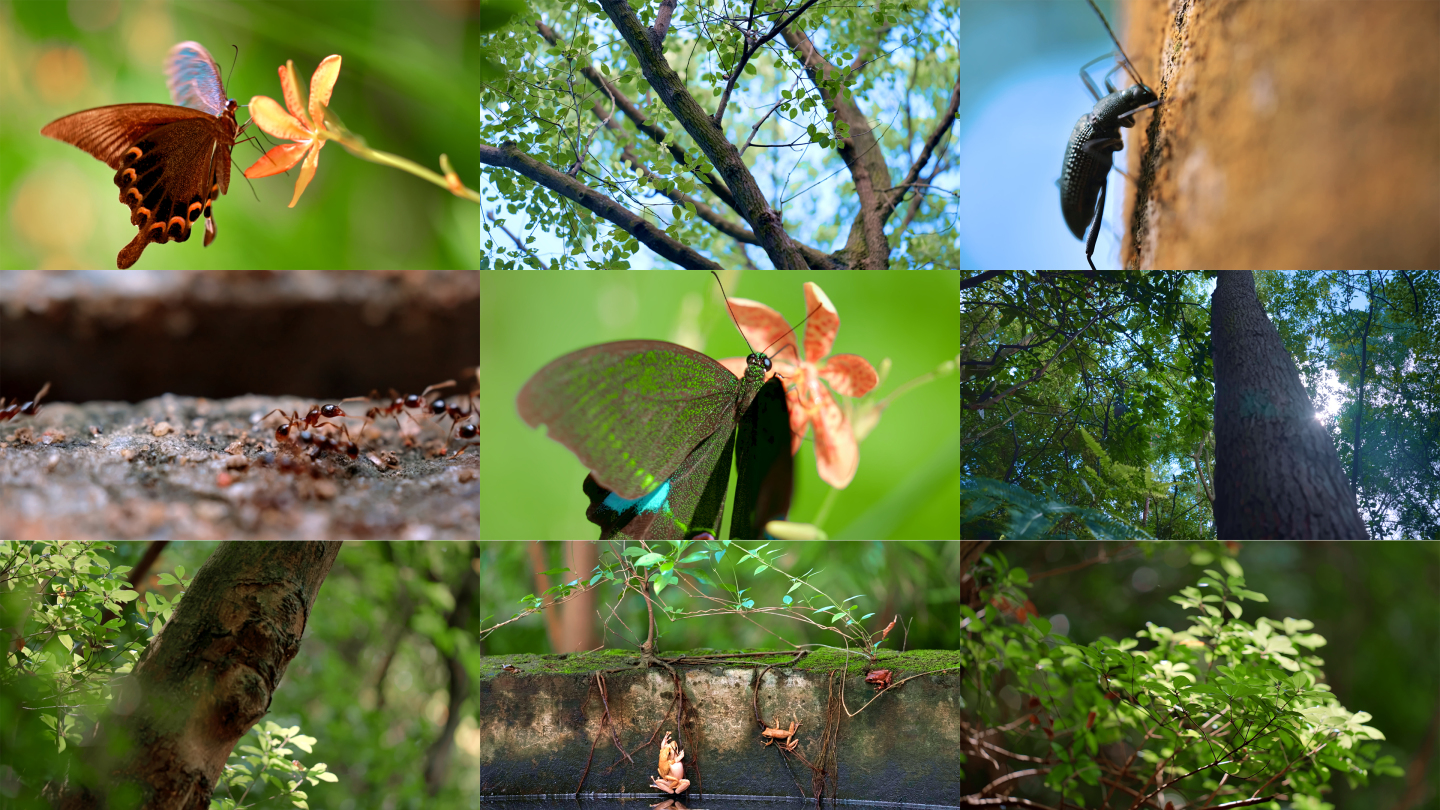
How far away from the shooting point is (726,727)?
4.11 ft

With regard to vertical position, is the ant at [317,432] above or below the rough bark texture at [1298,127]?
below

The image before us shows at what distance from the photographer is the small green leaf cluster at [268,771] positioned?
4.39 feet

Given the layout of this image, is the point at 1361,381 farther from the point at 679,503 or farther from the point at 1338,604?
the point at 679,503

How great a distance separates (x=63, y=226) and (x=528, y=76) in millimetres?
796

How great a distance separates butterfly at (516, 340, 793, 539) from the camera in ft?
3.64

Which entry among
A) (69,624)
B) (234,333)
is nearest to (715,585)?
(234,333)

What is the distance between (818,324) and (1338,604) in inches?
55.2

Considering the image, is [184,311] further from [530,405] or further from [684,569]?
[684,569]

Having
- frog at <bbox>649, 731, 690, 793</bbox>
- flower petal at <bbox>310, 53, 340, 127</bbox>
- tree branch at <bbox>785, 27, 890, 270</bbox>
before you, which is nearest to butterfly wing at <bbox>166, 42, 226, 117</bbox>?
flower petal at <bbox>310, 53, 340, 127</bbox>

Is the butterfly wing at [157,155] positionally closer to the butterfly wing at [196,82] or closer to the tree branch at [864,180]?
the butterfly wing at [196,82]

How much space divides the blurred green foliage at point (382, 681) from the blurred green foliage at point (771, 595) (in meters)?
0.32

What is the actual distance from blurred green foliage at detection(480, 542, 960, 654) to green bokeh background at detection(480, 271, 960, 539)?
84mm

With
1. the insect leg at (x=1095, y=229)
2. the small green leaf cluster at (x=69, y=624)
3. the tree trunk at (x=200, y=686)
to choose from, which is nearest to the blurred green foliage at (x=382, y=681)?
the small green leaf cluster at (x=69, y=624)

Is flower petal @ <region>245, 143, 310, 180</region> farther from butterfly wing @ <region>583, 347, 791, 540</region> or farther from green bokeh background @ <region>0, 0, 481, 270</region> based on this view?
butterfly wing @ <region>583, 347, 791, 540</region>
